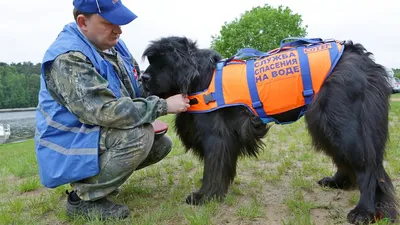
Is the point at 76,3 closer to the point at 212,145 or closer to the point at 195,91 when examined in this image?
the point at 195,91

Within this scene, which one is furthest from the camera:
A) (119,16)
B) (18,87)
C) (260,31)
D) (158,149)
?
(18,87)

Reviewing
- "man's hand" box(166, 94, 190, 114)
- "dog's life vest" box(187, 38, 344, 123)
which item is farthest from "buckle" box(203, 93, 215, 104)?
"man's hand" box(166, 94, 190, 114)

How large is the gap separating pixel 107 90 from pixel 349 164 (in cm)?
178

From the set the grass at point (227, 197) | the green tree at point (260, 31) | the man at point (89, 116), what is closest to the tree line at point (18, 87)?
the green tree at point (260, 31)

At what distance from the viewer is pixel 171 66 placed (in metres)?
2.92

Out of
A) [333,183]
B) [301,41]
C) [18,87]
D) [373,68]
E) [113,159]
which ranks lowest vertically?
[18,87]

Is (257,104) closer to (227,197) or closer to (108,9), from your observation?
(227,197)

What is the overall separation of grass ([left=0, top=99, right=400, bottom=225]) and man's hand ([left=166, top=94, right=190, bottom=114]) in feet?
2.44

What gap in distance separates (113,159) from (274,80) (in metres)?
1.31

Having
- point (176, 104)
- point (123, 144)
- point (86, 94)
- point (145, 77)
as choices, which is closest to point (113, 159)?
point (123, 144)

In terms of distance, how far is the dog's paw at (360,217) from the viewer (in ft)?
7.60

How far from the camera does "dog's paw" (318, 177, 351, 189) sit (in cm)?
307

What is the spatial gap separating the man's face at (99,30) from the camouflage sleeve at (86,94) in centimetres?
23

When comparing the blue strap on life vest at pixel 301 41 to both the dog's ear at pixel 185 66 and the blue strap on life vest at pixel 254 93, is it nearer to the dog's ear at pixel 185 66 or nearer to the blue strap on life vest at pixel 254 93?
the blue strap on life vest at pixel 254 93
